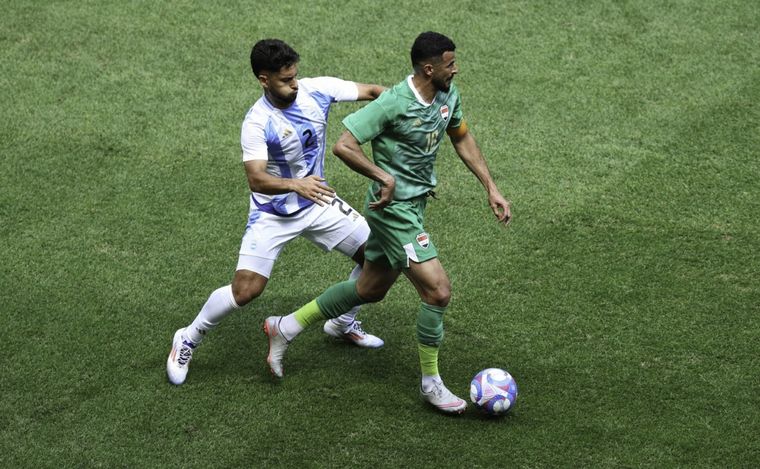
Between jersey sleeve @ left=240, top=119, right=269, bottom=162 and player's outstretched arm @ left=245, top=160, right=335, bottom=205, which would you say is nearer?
player's outstretched arm @ left=245, top=160, right=335, bottom=205

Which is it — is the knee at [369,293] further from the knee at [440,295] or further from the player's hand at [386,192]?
the player's hand at [386,192]

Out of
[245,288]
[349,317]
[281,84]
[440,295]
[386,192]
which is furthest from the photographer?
[349,317]

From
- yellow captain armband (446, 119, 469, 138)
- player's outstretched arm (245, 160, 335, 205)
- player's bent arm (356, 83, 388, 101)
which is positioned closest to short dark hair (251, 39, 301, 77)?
player's outstretched arm (245, 160, 335, 205)

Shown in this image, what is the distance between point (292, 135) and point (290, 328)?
4.42 ft

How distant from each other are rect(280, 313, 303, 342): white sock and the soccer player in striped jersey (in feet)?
1.06

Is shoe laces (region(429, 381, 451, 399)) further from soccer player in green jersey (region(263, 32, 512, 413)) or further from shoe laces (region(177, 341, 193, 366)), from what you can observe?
shoe laces (region(177, 341, 193, 366))

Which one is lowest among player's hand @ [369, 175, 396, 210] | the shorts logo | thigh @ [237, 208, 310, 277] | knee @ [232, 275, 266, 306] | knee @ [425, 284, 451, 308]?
knee @ [232, 275, 266, 306]

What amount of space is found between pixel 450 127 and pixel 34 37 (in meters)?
6.60

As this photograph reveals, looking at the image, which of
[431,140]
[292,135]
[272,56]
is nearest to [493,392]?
[431,140]

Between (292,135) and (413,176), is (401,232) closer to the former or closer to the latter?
(413,176)

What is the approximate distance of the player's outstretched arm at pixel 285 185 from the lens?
6.64 m

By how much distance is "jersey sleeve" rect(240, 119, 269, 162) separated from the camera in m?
6.94

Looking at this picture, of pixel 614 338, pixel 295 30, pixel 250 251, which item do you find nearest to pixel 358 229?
pixel 250 251

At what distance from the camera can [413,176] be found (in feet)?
23.0
